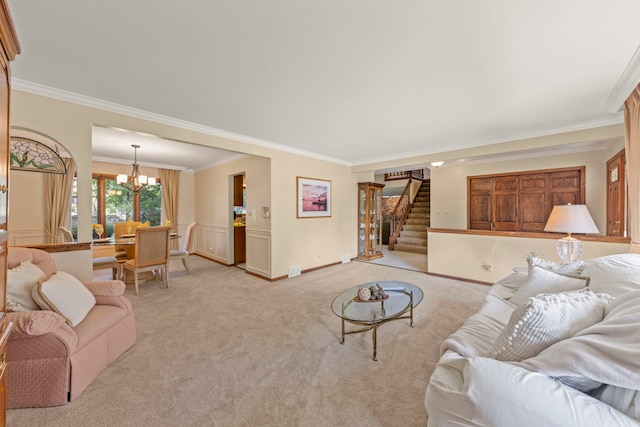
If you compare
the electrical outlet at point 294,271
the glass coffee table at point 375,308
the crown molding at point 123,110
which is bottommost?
the electrical outlet at point 294,271

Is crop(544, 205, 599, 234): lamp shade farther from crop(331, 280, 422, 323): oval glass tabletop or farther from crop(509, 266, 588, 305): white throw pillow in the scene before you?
crop(331, 280, 422, 323): oval glass tabletop

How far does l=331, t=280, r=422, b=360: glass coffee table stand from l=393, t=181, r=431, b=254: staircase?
179 inches

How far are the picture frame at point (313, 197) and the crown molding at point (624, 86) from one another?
4.07 metres

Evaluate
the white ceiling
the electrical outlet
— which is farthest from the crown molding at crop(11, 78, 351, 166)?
the electrical outlet

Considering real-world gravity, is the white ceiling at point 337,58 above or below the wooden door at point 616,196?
above

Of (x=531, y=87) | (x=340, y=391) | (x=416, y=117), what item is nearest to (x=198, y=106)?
(x=416, y=117)

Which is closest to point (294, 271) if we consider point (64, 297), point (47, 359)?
point (64, 297)

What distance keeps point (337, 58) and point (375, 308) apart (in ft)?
7.22

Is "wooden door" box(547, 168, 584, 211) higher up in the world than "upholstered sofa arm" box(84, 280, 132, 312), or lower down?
higher up

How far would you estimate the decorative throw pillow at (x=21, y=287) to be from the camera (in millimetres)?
1734

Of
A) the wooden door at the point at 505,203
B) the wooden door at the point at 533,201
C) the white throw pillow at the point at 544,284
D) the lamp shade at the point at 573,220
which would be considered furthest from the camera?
the wooden door at the point at 505,203

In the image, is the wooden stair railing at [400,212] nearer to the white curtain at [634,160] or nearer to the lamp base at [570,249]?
the lamp base at [570,249]

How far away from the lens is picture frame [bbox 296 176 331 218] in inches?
194

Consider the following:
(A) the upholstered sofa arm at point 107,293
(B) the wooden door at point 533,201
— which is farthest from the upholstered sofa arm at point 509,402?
(B) the wooden door at point 533,201
